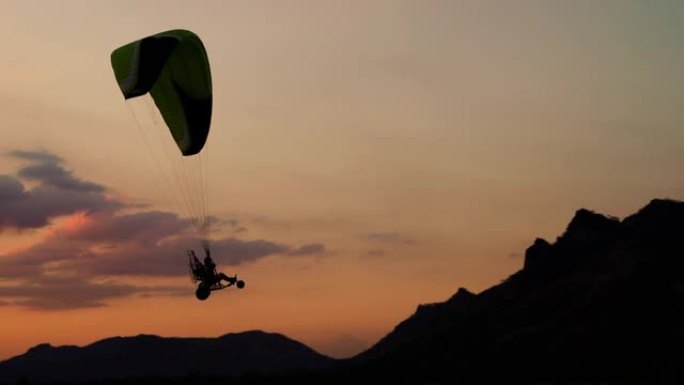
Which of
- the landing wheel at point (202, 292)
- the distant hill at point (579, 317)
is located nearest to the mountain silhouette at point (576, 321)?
the distant hill at point (579, 317)

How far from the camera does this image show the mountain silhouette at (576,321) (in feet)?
383

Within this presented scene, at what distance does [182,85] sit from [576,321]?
90754mm

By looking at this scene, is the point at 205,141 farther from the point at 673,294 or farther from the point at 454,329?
the point at 454,329

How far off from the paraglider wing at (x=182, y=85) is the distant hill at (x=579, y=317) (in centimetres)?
7248

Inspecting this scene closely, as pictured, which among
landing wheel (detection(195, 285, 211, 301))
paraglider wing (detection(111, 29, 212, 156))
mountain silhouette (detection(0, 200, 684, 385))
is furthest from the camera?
mountain silhouette (detection(0, 200, 684, 385))

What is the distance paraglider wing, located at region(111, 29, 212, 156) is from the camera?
166 ft

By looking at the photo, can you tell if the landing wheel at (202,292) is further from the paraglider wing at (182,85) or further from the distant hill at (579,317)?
the distant hill at (579,317)

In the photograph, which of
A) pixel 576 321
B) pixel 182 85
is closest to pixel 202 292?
pixel 182 85

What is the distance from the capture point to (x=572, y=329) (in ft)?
421

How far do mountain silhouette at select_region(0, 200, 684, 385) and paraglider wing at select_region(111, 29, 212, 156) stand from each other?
70863 millimetres

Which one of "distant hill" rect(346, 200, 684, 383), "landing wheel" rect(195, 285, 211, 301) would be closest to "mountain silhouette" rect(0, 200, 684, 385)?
"distant hill" rect(346, 200, 684, 383)

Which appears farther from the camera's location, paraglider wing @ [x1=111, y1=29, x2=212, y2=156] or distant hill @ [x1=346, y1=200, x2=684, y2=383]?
distant hill @ [x1=346, y1=200, x2=684, y2=383]

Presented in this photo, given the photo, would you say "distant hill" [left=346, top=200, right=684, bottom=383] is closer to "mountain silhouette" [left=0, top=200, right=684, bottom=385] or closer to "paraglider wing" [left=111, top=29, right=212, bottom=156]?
"mountain silhouette" [left=0, top=200, right=684, bottom=385]

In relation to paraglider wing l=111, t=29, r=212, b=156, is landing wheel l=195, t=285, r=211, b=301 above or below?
below
